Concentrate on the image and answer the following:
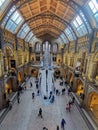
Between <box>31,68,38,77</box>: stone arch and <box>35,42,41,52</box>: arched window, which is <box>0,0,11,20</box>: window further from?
<box>35,42,41,52</box>: arched window

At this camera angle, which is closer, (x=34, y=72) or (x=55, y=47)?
(x=34, y=72)

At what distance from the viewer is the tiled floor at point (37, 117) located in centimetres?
1218

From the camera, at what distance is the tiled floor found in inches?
480

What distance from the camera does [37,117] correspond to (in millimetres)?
13703

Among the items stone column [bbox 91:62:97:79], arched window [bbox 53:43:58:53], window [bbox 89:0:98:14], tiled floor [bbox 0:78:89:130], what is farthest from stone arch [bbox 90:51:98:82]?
arched window [bbox 53:43:58:53]

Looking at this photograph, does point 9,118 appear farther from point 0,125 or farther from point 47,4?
point 47,4

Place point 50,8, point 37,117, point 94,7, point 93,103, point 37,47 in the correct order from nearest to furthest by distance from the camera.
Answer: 1. point 94,7
2. point 37,117
3. point 93,103
4. point 50,8
5. point 37,47

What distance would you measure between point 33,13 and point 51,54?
20.3 metres

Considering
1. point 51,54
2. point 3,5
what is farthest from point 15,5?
point 51,54

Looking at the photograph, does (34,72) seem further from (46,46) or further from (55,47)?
(55,47)

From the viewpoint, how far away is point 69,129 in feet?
39.1

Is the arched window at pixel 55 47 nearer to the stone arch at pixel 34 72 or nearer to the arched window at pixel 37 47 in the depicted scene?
the arched window at pixel 37 47

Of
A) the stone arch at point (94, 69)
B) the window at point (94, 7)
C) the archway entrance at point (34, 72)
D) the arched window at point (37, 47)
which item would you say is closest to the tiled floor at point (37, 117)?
the stone arch at point (94, 69)

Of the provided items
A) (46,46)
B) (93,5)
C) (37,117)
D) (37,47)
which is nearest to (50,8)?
(93,5)
